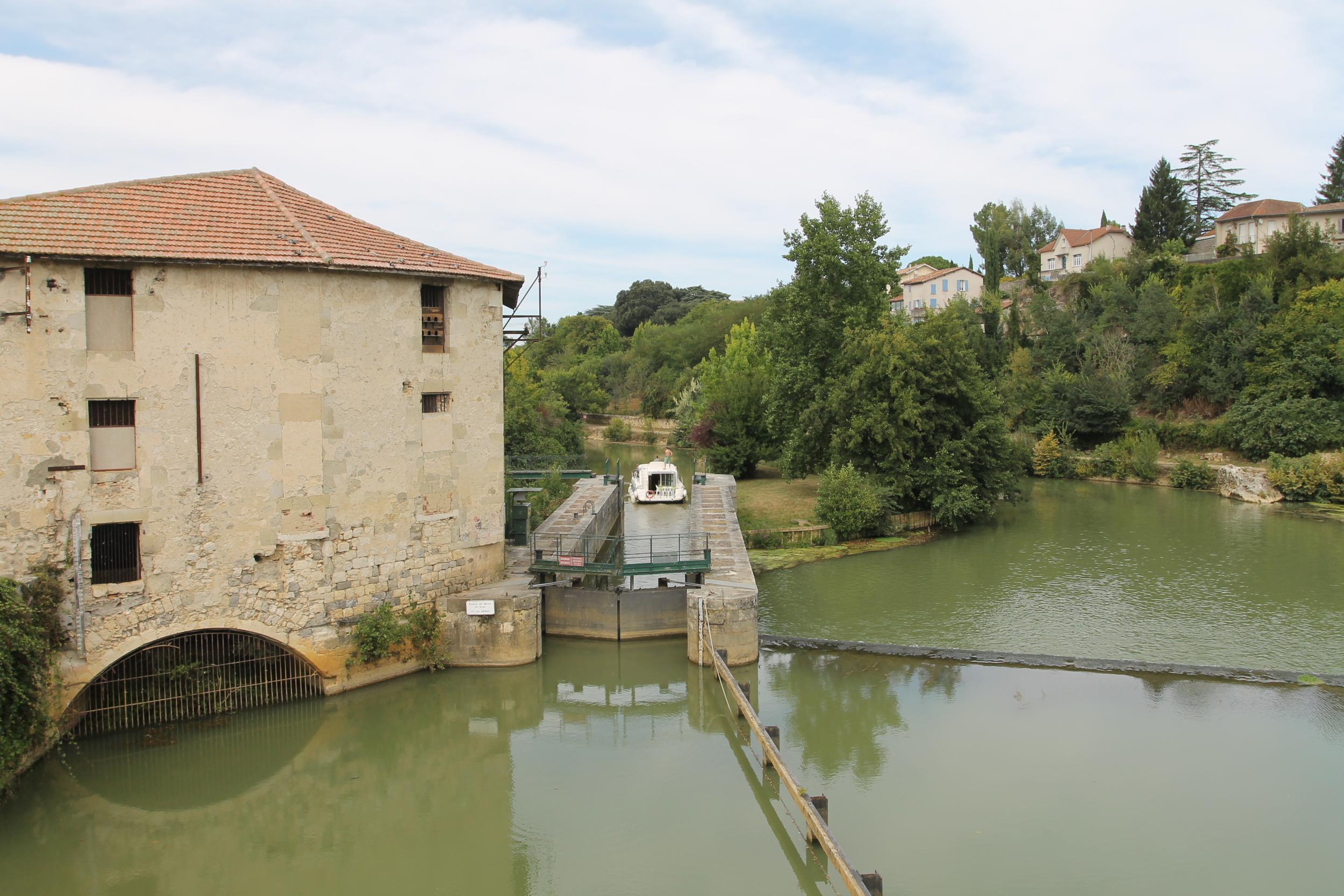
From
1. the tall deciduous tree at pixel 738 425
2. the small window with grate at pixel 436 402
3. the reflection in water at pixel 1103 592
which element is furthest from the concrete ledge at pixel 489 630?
the tall deciduous tree at pixel 738 425

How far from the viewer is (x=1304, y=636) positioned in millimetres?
18078

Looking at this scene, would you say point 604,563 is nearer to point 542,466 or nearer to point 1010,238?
point 542,466

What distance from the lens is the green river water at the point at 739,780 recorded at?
10.5 metres

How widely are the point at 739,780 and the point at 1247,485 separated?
31580mm

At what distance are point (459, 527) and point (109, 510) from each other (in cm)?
541

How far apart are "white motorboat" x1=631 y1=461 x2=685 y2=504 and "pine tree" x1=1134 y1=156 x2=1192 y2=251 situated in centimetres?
4389

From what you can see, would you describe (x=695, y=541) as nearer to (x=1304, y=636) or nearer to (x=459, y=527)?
(x=459, y=527)

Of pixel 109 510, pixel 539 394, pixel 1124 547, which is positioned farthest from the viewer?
pixel 539 394

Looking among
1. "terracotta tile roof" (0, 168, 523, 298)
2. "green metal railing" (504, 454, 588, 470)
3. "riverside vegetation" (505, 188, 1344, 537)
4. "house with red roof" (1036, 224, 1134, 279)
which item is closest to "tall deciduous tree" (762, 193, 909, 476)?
"riverside vegetation" (505, 188, 1344, 537)

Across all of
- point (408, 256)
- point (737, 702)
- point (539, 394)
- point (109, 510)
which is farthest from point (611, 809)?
point (539, 394)

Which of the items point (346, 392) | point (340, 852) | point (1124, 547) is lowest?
point (340, 852)

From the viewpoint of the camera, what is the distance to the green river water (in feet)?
34.5

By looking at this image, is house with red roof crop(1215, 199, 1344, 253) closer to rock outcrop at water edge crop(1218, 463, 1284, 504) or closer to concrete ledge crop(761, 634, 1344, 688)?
rock outcrop at water edge crop(1218, 463, 1284, 504)

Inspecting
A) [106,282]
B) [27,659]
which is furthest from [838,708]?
[106,282]
